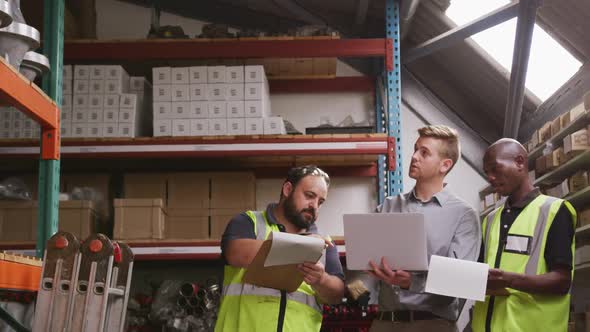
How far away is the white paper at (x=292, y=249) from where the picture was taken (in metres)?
3.25

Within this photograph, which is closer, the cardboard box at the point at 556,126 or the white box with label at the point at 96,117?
the cardboard box at the point at 556,126

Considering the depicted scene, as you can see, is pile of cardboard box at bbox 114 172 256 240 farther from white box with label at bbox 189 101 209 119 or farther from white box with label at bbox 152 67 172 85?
white box with label at bbox 152 67 172 85

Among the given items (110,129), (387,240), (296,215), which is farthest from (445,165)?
(110,129)

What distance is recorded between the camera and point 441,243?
3.57 meters

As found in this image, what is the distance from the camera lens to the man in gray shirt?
3.45 m

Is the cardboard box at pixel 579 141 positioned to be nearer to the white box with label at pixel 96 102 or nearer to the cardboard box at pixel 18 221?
the white box with label at pixel 96 102

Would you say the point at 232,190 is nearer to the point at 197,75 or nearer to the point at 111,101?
the point at 197,75

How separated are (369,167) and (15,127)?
383 cm

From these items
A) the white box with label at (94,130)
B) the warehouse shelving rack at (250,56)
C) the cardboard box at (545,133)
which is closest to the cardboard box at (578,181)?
the cardboard box at (545,133)

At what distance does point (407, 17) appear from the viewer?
7719mm

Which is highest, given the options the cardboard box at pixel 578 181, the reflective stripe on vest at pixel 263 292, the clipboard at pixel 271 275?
the cardboard box at pixel 578 181

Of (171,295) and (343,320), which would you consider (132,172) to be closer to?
(171,295)

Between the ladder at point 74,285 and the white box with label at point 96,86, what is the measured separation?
4.24 metres

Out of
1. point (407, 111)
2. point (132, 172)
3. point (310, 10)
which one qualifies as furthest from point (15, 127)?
point (407, 111)
